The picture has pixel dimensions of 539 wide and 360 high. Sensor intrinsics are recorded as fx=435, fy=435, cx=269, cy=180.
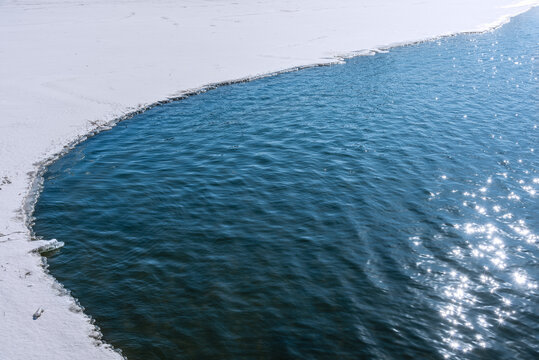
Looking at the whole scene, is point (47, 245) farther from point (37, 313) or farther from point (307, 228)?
point (307, 228)

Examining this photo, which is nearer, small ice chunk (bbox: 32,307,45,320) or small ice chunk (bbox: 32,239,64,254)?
small ice chunk (bbox: 32,307,45,320)

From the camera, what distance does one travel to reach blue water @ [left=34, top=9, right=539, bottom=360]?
382 inches

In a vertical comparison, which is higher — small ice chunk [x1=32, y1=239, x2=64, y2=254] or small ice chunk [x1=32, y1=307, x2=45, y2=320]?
small ice chunk [x1=32, y1=239, x2=64, y2=254]

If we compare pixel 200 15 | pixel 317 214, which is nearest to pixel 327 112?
pixel 317 214

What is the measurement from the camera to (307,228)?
1328cm

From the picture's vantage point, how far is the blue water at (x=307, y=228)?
9.70 m

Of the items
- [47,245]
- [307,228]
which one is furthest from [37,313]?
[307,228]

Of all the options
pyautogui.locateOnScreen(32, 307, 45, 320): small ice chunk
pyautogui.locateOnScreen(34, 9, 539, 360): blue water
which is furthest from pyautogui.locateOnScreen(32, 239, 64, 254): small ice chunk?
pyautogui.locateOnScreen(32, 307, 45, 320): small ice chunk

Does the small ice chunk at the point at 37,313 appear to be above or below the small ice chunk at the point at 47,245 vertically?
below

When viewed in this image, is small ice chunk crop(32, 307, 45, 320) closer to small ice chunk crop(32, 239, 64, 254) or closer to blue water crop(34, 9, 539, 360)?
blue water crop(34, 9, 539, 360)

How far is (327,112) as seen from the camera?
73.4 feet

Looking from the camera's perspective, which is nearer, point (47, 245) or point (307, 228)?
point (47, 245)

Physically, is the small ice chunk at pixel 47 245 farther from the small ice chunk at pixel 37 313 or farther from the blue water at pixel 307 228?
the small ice chunk at pixel 37 313

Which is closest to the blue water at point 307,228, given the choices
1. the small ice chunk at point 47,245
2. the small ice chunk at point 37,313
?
the small ice chunk at point 47,245
